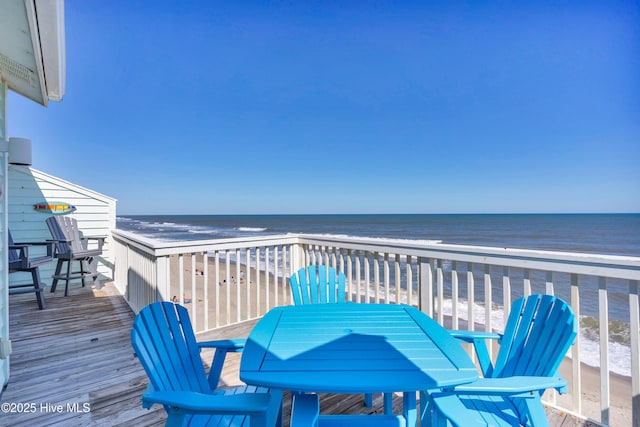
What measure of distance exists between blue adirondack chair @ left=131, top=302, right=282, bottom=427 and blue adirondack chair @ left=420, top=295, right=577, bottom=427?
56 cm

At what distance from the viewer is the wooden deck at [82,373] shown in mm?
1616

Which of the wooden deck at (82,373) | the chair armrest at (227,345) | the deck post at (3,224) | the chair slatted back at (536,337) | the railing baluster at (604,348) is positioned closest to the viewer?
the chair slatted back at (536,337)

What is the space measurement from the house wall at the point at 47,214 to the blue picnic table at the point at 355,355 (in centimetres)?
Answer: 499

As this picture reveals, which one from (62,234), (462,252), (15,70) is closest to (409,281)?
(462,252)

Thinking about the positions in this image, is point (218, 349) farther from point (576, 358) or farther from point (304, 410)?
point (576, 358)

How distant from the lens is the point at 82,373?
2.10 m

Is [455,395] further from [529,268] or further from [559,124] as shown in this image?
[559,124]

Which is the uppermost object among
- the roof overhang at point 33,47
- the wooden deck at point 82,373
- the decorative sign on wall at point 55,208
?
the roof overhang at point 33,47

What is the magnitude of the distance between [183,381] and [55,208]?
5038mm

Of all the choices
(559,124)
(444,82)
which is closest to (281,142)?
(444,82)

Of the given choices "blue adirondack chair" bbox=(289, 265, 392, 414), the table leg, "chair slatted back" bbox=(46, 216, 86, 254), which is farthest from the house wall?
the table leg

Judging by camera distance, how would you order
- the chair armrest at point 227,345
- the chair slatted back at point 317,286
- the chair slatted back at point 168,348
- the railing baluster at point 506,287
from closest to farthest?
the chair slatted back at point 168,348 < the chair armrest at point 227,345 < the railing baluster at point 506,287 < the chair slatted back at point 317,286

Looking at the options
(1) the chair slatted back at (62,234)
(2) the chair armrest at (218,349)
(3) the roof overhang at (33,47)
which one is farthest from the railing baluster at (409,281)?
(1) the chair slatted back at (62,234)

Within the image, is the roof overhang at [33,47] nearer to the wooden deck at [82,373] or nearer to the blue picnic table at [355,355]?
the blue picnic table at [355,355]
